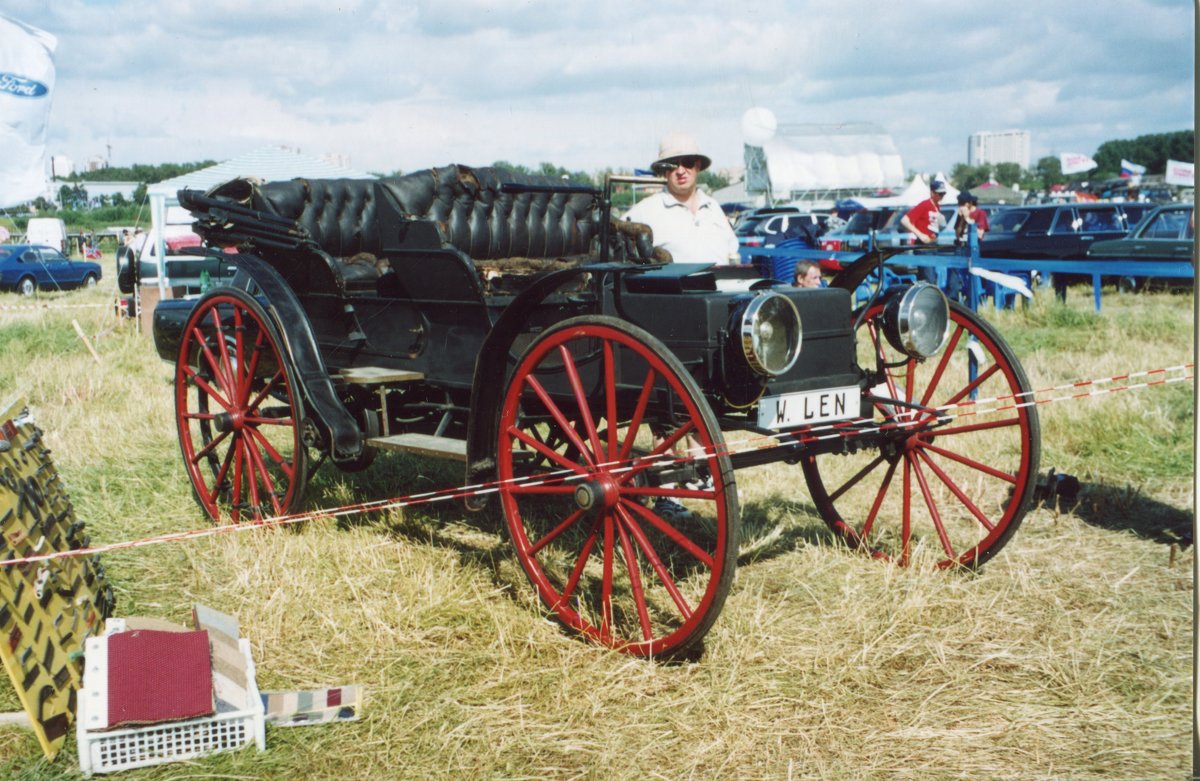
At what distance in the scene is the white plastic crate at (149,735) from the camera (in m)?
2.91

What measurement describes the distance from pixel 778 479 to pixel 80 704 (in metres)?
4.04

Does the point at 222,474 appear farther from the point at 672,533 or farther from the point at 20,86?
the point at 20,86

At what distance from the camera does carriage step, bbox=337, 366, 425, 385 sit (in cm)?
441

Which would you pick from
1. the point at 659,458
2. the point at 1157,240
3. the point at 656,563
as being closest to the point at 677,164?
the point at 659,458

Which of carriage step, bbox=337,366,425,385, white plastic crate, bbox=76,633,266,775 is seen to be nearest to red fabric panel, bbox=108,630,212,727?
white plastic crate, bbox=76,633,266,775

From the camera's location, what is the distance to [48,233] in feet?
109

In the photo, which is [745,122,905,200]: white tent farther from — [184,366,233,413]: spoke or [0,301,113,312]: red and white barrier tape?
[184,366,233,413]: spoke

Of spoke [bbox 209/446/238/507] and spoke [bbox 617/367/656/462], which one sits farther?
spoke [bbox 209/446/238/507]

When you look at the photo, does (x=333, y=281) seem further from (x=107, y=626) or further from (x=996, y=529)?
(x=996, y=529)

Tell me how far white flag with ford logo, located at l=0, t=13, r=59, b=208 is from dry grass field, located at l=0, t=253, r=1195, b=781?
4.15m

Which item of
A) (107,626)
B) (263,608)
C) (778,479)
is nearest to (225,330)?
(263,608)

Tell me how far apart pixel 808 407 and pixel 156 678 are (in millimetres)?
2228

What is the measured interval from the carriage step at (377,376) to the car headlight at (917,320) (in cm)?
196

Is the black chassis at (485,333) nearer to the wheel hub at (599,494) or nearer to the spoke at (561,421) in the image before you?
the spoke at (561,421)
